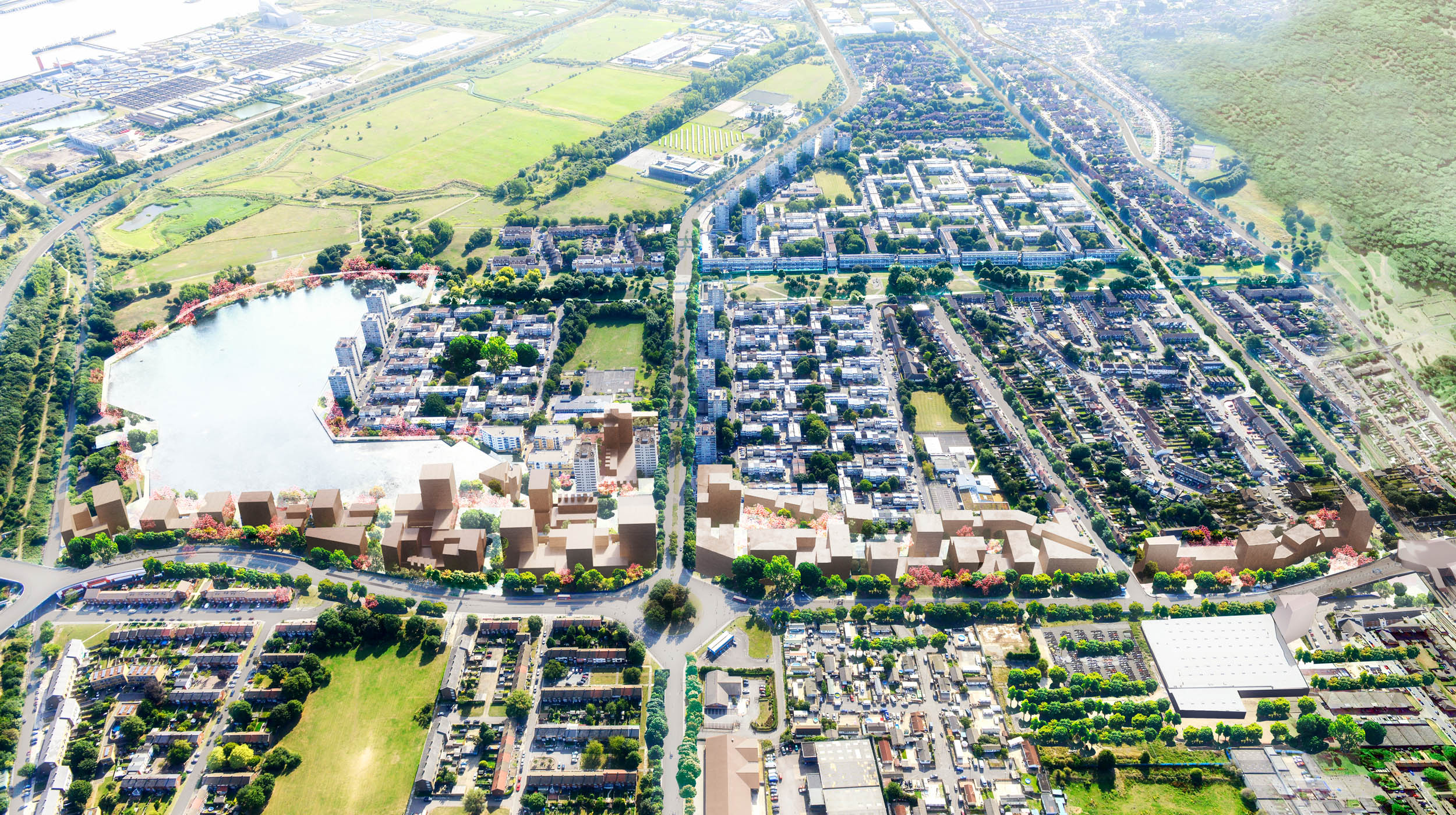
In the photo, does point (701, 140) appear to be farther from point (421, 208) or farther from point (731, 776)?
point (731, 776)

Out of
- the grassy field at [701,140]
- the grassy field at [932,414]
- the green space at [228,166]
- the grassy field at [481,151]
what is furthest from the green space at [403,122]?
the grassy field at [932,414]

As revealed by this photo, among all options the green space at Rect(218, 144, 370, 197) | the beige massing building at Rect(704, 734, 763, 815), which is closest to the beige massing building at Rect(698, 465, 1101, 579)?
the beige massing building at Rect(704, 734, 763, 815)

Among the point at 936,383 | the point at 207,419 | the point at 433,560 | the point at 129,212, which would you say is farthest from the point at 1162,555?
the point at 129,212

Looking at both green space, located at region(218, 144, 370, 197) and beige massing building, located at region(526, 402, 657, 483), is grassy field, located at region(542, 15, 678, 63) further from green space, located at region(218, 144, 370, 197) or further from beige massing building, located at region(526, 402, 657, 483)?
beige massing building, located at region(526, 402, 657, 483)

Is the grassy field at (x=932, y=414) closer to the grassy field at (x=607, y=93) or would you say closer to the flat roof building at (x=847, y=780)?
the flat roof building at (x=847, y=780)

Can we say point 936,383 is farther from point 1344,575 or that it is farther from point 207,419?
point 207,419

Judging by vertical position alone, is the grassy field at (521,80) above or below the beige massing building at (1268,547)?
above
